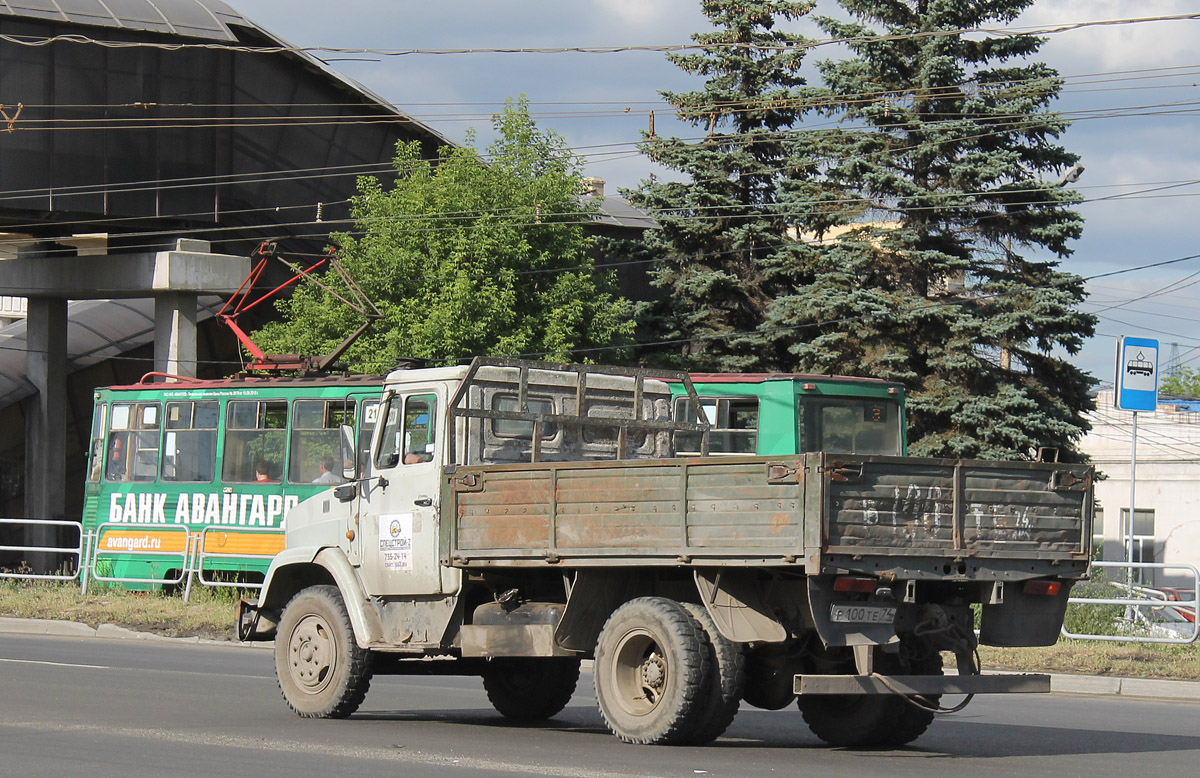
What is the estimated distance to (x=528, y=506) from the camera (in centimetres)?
1022

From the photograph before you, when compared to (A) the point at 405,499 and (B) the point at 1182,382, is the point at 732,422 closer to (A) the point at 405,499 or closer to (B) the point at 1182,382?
(A) the point at 405,499

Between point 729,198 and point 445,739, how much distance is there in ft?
88.6

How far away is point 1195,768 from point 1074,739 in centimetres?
168

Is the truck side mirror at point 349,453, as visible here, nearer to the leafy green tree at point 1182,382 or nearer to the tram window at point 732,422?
the tram window at point 732,422

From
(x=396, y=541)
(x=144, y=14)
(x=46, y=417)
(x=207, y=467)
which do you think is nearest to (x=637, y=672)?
(x=396, y=541)

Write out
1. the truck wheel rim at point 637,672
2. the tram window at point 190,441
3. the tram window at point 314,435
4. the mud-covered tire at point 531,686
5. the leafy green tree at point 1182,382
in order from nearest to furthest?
the truck wheel rim at point 637,672
the mud-covered tire at point 531,686
the tram window at point 314,435
the tram window at point 190,441
the leafy green tree at point 1182,382

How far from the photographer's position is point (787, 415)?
A: 75.7ft

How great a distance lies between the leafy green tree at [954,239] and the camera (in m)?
31.6

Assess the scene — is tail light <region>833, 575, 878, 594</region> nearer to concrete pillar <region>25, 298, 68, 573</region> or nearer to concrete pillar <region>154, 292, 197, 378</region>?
concrete pillar <region>154, 292, 197, 378</region>

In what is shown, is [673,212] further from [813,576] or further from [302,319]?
[813,576]

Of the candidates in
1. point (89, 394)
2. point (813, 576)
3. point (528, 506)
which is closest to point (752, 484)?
point (813, 576)

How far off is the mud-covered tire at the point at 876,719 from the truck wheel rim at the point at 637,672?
117 centimetres

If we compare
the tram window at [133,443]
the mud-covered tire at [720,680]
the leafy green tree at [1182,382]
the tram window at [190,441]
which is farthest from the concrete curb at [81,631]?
the leafy green tree at [1182,382]

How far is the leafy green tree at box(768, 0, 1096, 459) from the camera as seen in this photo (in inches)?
1244
